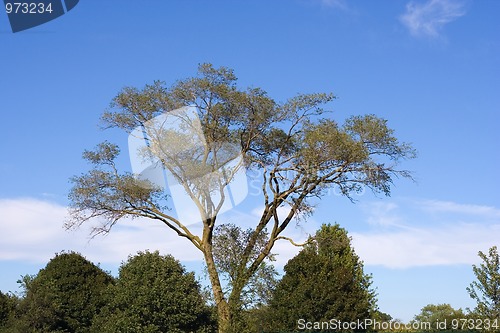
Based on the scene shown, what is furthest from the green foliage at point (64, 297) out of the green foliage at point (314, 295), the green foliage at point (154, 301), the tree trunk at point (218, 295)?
the green foliage at point (314, 295)

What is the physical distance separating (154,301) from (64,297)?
215 inches

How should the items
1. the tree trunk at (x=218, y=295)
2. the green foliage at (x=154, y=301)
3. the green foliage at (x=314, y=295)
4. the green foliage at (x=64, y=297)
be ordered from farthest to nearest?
the green foliage at (x=64, y=297)
the tree trunk at (x=218, y=295)
the green foliage at (x=154, y=301)
the green foliage at (x=314, y=295)

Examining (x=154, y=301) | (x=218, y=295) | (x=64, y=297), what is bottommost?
(x=154, y=301)

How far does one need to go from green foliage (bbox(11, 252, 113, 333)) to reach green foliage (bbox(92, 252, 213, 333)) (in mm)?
1500

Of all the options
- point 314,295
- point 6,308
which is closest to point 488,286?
point 314,295

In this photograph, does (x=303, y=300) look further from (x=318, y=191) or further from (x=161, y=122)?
(x=161, y=122)

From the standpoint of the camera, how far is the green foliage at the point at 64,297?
24516 mm

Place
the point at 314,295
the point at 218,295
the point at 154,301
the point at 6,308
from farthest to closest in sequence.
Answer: the point at 6,308
the point at 218,295
the point at 154,301
the point at 314,295

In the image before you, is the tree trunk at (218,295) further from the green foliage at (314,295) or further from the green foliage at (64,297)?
the green foliage at (64,297)

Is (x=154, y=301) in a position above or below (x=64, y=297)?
below

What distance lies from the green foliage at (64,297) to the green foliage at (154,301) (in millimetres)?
1500

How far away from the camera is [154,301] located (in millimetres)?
22000

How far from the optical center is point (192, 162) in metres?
27.0

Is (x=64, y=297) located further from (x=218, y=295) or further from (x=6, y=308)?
(x=218, y=295)
